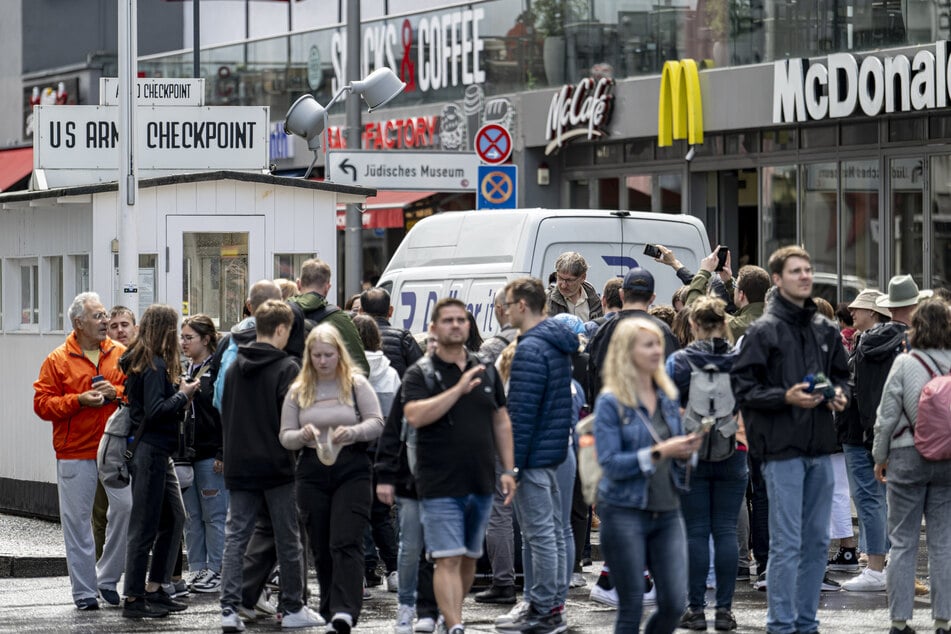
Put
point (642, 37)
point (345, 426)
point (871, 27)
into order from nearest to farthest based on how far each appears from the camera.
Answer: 1. point (345, 426)
2. point (871, 27)
3. point (642, 37)

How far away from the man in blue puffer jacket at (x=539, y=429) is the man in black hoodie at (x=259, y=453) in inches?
48.6

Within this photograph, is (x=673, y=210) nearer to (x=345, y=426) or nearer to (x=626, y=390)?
(x=345, y=426)

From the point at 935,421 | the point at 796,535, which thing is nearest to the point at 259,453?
the point at 796,535

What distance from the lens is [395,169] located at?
64.0 ft

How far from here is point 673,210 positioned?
25.1 metres

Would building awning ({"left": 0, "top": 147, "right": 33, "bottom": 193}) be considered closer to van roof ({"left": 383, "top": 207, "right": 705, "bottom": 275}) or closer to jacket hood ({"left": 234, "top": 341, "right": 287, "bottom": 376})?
van roof ({"left": 383, "top": 207, "right": 705, "bottom": 275})

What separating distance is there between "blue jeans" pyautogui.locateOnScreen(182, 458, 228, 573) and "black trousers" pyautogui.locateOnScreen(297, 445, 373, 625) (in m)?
1.95

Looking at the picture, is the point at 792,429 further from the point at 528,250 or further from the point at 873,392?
the point at 528,250

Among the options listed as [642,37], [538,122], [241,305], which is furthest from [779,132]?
[241,305]

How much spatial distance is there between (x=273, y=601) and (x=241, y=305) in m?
4.21

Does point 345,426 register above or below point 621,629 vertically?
above

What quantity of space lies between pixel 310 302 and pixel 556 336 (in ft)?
7.02

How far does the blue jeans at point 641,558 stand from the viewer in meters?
8.06

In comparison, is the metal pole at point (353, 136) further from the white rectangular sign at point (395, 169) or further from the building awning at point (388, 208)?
the building awning at point (388, 208)
